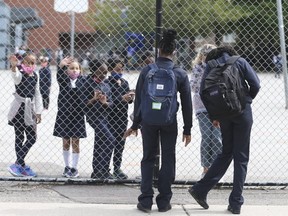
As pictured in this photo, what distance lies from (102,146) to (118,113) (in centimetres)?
49

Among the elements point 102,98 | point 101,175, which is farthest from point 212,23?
point 101,175

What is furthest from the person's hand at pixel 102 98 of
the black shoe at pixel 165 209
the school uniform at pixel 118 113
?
the black shoe at pixel 165 209

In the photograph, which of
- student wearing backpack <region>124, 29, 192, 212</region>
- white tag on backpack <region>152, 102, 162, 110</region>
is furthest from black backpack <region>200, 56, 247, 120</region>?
white tag on backpack <region>152, 102, 162, 110</region>

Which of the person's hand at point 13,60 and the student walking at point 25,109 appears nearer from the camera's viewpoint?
the person's hand at point 13,60

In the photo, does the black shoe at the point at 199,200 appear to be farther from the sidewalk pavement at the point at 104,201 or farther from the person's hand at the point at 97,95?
the person's hand at the point at 97,95

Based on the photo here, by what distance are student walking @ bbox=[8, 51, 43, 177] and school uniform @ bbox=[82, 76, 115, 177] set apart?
65 cm

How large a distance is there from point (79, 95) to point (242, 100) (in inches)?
90.4

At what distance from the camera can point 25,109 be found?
22.8 ft

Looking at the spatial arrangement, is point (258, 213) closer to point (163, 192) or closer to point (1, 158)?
point (163, 192)

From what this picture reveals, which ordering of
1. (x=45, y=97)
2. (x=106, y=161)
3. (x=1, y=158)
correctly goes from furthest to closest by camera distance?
(x=45, y=97) < (x=1, y=158) < (x=106, y=161)

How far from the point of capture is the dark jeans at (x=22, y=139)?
23.0ft

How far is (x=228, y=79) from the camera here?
5383 millimetres

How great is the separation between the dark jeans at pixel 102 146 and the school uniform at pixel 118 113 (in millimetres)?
194

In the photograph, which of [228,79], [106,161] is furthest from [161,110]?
[106,161]
